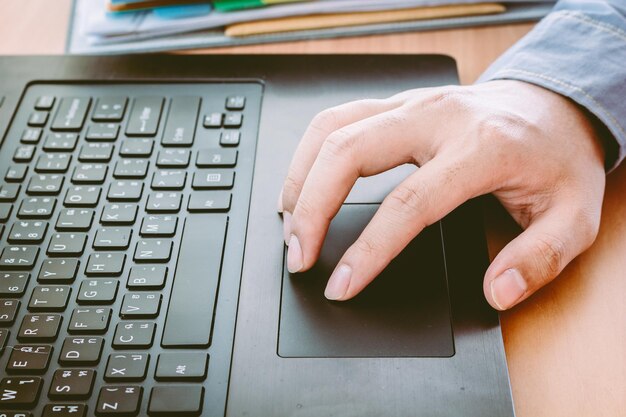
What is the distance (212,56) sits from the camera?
1.96ft

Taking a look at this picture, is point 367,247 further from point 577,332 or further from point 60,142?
point 60,142

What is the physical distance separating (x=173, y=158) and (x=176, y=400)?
20 centimetres

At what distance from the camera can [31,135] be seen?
0.53 m

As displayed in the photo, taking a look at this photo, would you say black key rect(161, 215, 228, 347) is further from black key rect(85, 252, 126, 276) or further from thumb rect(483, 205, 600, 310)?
thumb rect(483, 205, 600, 310)

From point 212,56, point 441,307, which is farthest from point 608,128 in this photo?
point 212,56

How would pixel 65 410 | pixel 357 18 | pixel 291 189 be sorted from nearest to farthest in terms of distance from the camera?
pixel 65 410
pixel 291 189
pixel 357 18

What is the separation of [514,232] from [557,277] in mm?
47

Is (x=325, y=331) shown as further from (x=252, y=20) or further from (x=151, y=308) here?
(x=252, y=20)

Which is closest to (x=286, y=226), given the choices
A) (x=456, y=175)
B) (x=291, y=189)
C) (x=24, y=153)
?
(x=291, y=189)

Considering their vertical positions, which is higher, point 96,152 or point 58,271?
point 96,152

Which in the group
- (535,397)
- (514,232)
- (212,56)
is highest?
(212,56)

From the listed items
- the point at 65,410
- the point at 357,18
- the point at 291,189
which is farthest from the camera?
the point at 357,18

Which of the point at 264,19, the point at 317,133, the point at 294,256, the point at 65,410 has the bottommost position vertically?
the point at 65,410

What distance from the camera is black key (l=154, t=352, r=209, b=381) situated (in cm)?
38
